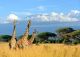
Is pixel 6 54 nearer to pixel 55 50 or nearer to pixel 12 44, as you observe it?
pixel 55 50

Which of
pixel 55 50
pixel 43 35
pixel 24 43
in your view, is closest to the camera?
pixel 55 50

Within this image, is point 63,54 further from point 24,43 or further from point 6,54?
point 24,43

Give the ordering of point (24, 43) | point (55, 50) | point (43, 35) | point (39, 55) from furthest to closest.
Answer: point (43, 35) < point (24, 43) < point (55, 50) < point (39, 55)

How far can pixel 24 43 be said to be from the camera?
42.9 feet

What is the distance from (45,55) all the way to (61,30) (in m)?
38.6

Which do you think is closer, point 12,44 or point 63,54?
point 63,54

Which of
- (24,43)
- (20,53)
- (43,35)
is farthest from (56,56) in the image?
(43,35)

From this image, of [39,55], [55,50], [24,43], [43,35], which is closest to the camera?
[39,55]

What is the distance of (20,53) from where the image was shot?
10430 millimetres

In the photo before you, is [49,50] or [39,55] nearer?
[39,55]

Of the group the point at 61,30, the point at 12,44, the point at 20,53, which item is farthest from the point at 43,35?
the point at 20,53

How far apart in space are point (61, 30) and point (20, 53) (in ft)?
126

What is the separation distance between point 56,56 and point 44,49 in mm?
899

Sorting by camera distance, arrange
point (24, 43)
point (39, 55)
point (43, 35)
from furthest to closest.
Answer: point (43, 35) → point (24, 43) → point (39, 55)
